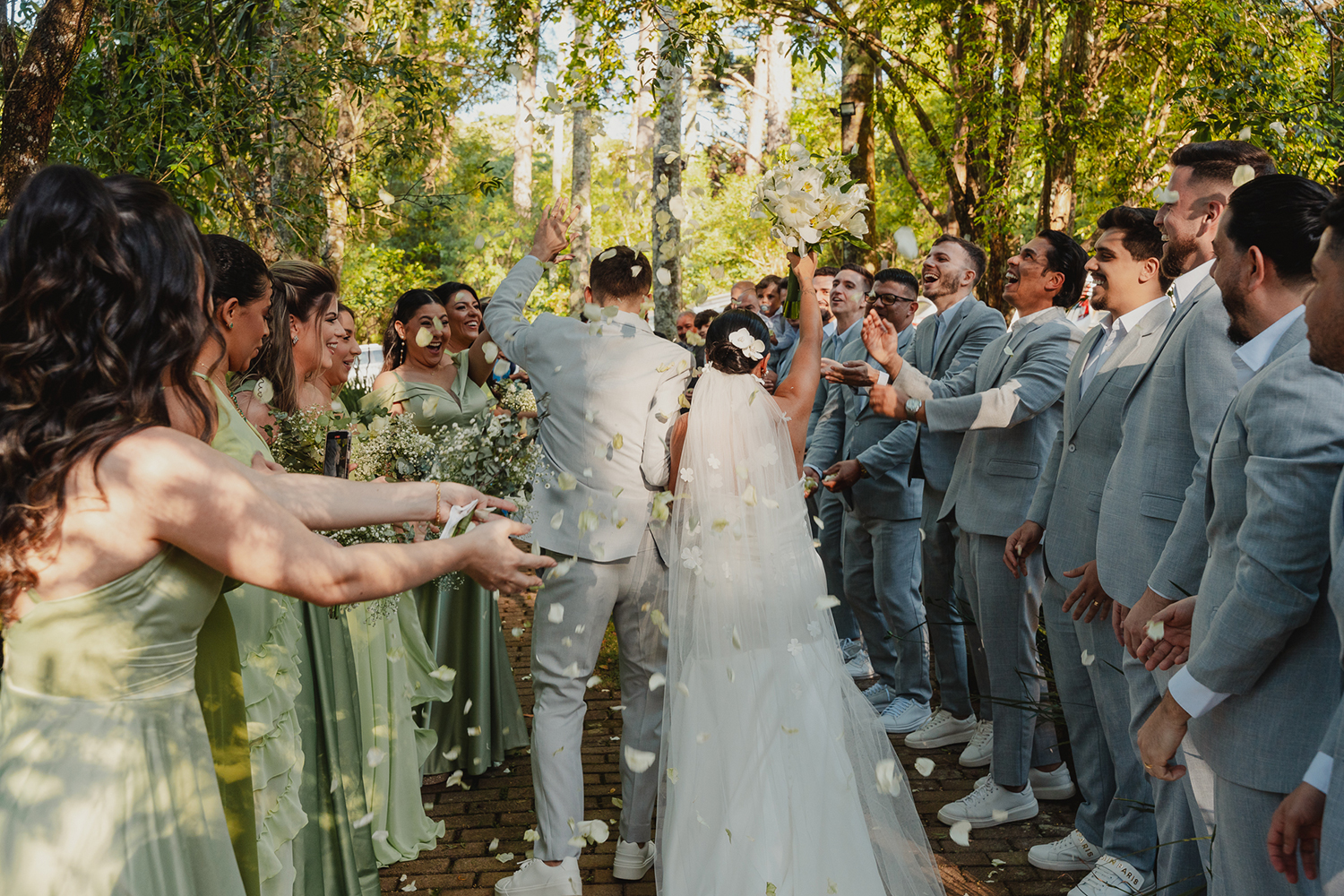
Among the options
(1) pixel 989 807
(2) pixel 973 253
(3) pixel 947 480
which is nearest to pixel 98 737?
(1) pixel 989 807

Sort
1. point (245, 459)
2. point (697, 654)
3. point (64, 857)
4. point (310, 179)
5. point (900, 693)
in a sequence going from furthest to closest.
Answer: point (310, 179) < point (900, 693) < point (697, 654) < point (245, 459) < point (64, 857)

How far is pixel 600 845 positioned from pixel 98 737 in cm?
280

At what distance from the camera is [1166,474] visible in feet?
10.1

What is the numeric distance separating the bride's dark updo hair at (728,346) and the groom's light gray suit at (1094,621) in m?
1.27

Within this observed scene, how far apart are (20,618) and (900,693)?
466 centimetres

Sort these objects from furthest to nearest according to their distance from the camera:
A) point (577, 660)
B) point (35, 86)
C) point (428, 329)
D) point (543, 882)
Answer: point (428, 329) → point (35, 86) → point (577, 660) → point (543, 882)

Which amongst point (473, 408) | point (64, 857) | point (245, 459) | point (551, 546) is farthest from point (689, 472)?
point (64, 857)

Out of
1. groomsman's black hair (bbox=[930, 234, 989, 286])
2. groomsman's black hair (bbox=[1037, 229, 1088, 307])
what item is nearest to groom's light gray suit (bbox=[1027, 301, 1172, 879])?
groomsman's black hair (bbox=[1037, 229, 1088, 307])

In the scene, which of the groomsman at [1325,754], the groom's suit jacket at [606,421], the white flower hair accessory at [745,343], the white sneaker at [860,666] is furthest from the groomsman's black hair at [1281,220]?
the white sneaker at [860,666]

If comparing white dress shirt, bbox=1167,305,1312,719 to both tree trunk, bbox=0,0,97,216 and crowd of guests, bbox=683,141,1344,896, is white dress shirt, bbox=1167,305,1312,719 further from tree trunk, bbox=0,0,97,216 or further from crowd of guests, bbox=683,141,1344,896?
tree trunk, bbox=0,0,97,216

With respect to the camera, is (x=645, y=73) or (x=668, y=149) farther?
(x=645, y=73)

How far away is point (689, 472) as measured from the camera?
12.2 ft

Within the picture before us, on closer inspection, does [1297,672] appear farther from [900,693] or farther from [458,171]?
[458,171]

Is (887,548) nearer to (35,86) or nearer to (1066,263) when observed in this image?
(1066,263)
